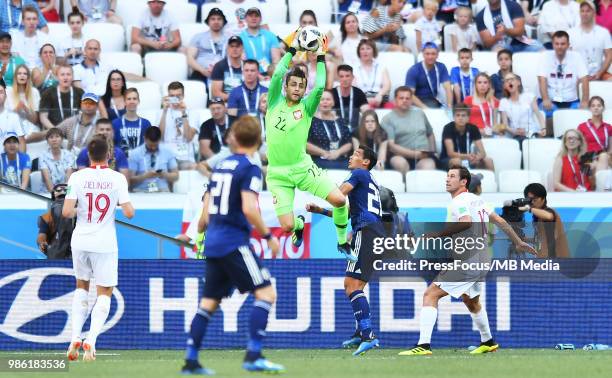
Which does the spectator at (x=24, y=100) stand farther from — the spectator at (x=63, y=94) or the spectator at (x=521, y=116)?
the spectator at (x=521, y=116)

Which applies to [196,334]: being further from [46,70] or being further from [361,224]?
[46,70]

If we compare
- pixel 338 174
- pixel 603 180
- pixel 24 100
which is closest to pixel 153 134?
pixel 24 100

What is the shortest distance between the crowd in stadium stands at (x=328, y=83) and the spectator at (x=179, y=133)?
2 cm

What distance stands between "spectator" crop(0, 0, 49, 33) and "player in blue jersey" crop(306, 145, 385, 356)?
7.10 metres

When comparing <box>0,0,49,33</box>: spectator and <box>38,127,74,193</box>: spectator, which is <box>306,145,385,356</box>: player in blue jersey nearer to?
<box>38,127,74,193</box>: spectator

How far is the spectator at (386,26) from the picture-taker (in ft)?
65.6

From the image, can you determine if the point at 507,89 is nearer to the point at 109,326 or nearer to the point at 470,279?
the point at 470,279

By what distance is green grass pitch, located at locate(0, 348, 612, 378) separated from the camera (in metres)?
10.6

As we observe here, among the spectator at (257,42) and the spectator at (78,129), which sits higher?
the spectator at (257,42)

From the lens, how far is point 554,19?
68.4 feet

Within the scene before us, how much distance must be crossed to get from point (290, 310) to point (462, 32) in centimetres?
768

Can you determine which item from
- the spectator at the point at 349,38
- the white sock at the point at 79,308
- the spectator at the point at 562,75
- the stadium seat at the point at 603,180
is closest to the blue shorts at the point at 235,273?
the white sock at the point at 79,308

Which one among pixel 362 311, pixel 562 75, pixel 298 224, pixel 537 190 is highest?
pixel 562 75

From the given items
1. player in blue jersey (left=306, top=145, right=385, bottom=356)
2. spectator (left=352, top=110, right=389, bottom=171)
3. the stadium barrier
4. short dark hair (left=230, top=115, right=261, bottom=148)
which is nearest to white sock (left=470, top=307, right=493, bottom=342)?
the stadium barrier
